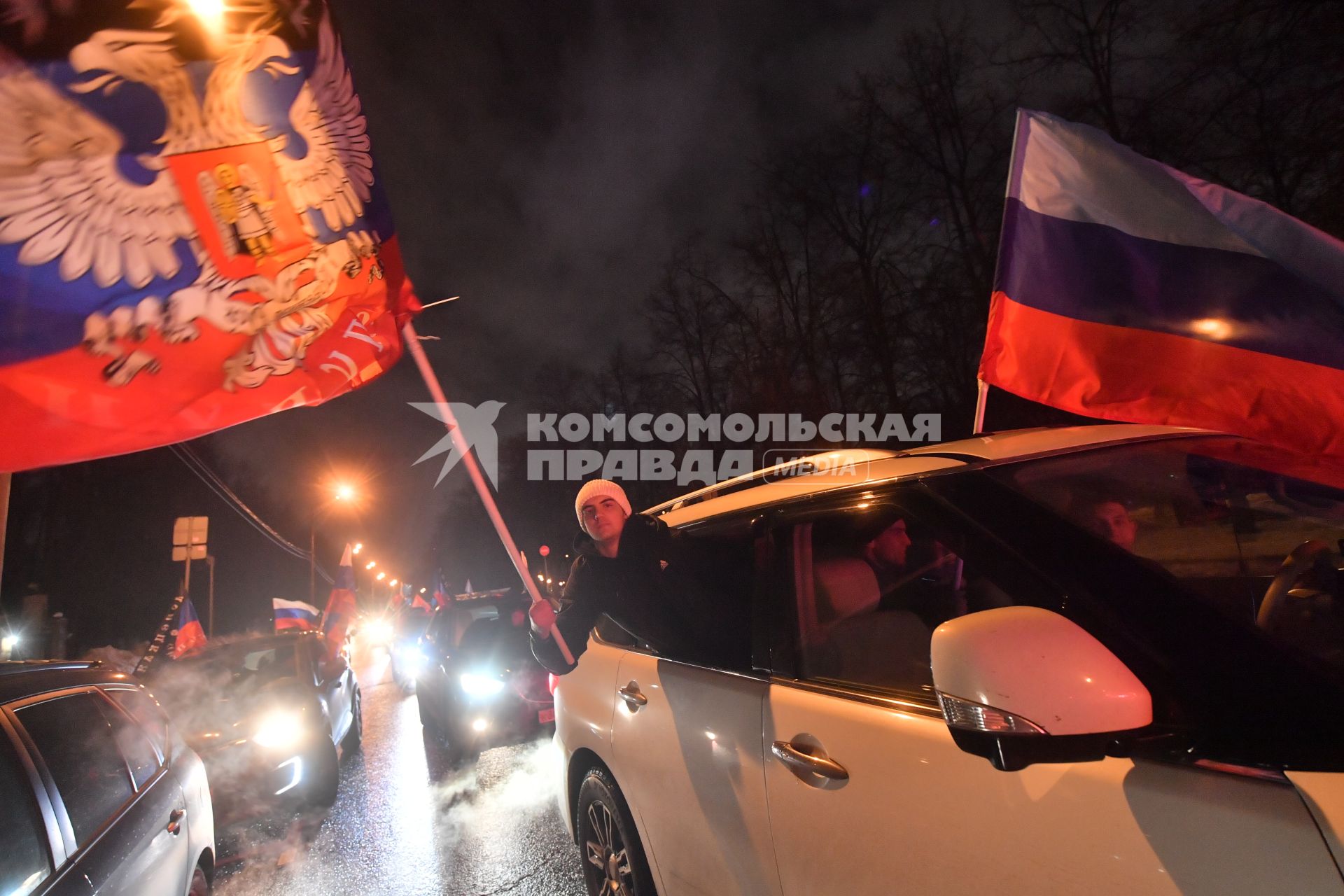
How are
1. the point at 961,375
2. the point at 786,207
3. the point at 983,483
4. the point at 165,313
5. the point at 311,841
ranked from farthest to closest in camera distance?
1. the point at 786,207
2. the point at 961,375
3. the point at 311,841
4. the point at 165,313
5. the point at 983,483

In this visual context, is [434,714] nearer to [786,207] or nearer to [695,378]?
[786,207]

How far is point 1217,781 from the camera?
4.33ft

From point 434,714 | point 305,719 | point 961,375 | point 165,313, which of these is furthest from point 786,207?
point 165,313

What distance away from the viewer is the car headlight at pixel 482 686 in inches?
297

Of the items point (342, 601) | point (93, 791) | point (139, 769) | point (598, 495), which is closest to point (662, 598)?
point (598, 495)

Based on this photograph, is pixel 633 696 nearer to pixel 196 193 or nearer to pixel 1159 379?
pixel 1159 379

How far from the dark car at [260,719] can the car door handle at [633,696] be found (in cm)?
417

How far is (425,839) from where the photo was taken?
218 inches

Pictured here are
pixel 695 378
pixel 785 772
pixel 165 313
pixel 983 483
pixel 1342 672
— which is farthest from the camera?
pixel 695 378

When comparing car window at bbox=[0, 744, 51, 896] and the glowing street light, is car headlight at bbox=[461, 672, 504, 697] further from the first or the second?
the glowing street light

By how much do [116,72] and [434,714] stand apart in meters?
7.45

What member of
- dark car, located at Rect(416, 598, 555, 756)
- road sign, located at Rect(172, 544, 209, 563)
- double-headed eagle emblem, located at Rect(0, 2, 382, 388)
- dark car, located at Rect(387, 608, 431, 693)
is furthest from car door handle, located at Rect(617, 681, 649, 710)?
road sign, located at Rect(172, 544, 209, 563)

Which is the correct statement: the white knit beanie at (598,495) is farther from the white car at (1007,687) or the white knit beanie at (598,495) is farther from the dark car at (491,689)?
the dark car at (491,689)

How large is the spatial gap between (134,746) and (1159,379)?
461 centimetres
